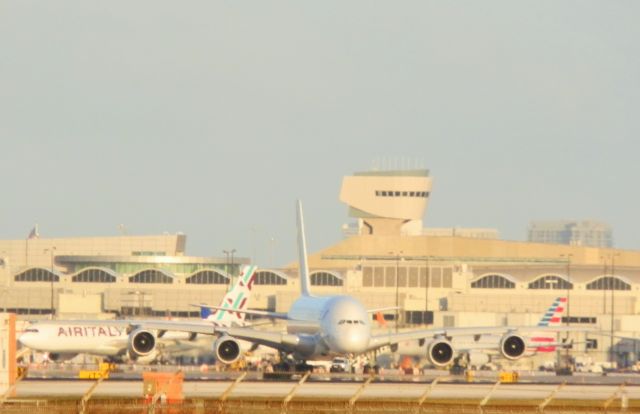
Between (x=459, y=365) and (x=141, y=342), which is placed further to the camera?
(x=459, y=365)

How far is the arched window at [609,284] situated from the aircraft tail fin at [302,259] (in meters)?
78.0

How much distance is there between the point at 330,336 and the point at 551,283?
11053 cm

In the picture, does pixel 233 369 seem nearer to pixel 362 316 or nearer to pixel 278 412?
pixel 362 316

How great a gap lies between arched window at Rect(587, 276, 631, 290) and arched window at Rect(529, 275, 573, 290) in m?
2.47

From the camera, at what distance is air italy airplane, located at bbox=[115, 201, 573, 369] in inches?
3533

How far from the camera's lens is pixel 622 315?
181 metres

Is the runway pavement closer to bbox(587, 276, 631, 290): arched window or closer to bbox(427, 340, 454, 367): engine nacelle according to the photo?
bbox(427, 340, 454, 367): engine nacelle

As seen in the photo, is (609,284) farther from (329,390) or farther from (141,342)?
(329,390)

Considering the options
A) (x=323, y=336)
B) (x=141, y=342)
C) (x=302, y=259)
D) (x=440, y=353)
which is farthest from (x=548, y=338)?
(x=141, y=342)

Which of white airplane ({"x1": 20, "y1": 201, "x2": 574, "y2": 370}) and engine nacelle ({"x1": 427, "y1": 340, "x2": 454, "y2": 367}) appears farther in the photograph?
engine nacelle ({"x1": 427, "y1": 340, "x2": 454, "y2": 367})

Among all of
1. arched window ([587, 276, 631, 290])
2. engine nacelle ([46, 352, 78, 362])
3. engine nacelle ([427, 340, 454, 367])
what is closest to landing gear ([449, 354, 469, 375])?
engine nacelle ([427, 340, 454, 367])

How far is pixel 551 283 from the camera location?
198125 mm

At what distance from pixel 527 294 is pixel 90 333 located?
76.9 metres

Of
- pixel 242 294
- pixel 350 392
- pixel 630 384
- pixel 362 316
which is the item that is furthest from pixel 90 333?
pixel 350 392
